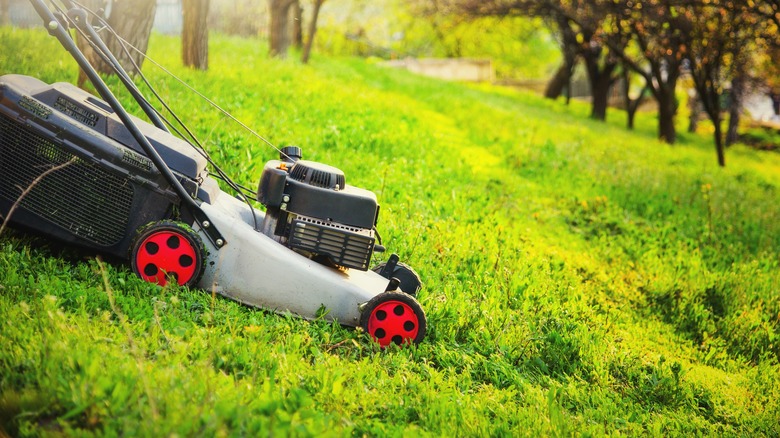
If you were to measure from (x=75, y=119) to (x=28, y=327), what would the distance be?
1062 millimetres

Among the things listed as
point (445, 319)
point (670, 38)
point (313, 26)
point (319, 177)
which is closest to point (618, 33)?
point (670, 38)

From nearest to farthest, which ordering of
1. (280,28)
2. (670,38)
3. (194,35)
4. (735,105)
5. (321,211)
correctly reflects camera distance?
(321,211), (194,35), (280,28), (670,38), (735,105)

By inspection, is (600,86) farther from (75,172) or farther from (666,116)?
(75,172)

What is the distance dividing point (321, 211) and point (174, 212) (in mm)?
686

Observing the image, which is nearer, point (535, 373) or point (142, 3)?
point (535, 373)

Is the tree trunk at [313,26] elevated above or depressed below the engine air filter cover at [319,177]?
above

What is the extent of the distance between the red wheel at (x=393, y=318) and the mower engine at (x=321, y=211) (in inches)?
8.6

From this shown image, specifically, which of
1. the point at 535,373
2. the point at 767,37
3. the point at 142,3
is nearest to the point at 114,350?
the point at 535,373

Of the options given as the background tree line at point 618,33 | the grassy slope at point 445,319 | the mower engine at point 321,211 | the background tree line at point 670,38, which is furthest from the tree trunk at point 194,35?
the background tree line at point 670,38

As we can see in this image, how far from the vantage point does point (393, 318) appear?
372cm

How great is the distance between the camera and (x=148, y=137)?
371cm

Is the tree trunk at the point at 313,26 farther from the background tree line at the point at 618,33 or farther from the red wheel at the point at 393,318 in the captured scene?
the red wheel at the point at 393,318

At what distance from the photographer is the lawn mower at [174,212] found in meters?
3.43

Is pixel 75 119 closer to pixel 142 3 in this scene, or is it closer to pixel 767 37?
pixel 142 3
